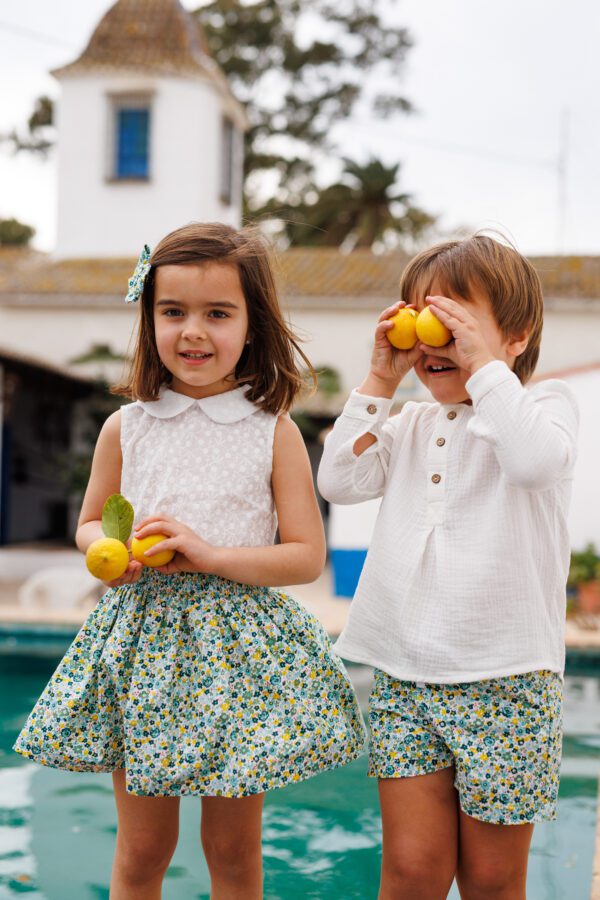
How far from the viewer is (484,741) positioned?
1861mm

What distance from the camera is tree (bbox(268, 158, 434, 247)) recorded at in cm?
2273

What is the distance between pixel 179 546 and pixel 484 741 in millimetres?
677

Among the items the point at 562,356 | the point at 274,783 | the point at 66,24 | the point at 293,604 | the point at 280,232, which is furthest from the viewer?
the point at 280,232

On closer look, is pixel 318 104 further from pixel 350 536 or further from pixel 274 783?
pixel 274 783

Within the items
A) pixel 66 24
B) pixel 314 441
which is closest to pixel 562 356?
pixel 314 441

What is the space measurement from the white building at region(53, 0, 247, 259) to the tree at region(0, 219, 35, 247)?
941 centimetres

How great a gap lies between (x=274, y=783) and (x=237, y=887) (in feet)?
0.93

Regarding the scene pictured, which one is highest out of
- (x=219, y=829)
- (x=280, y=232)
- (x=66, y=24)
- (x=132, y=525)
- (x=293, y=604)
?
(x=66, y=24)

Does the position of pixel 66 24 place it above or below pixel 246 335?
above

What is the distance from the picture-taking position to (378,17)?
2336cm

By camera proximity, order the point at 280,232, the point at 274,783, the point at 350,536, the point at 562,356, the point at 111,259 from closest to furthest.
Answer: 1. the point at 274,783
2. the point at 350,536
3. the point at 562,356
4. the point at 111,259
5. the point at 280,232

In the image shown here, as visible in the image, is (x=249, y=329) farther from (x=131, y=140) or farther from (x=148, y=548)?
(x=131, y=140)

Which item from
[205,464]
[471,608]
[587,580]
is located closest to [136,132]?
[587,580]

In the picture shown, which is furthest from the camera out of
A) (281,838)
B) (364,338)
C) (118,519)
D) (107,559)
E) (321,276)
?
(321,276)
